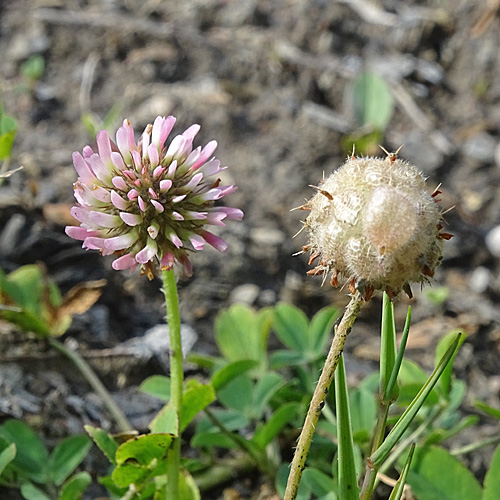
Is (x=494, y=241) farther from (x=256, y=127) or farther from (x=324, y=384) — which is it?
(x=324, y=384)

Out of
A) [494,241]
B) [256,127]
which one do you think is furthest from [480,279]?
[256,127]

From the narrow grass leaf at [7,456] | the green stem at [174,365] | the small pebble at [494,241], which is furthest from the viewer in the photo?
the small pebble at [494,241]

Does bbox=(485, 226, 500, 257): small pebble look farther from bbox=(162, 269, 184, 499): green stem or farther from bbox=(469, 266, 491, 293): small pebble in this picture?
bbox=(162, 269, 184, 499): green stem

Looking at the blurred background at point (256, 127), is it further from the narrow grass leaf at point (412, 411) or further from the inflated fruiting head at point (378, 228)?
the inflated fruiting head at point (378, 228)

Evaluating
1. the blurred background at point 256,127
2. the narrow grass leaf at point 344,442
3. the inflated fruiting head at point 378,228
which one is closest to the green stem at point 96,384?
the blurred background at point 256,127

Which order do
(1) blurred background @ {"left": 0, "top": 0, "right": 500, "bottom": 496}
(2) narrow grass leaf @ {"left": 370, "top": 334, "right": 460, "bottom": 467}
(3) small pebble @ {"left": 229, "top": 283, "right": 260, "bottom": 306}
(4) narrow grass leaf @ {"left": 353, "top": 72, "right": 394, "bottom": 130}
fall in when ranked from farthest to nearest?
1. (4) narrow grass leaf @ {"left": 353, "top": 72, "right": 394, "bottom": 130}
2. (3) small pebble @ {"left": 229, "top": 283, "right": 260, "bottom": 306}
3. (1) blurred background @ {"left": 0, "top": 0, "right": 500, "bottom": 496}
4. (2) narrow grass leaf @ {"left": 370, "top": 334, "right": 460, "bottom": 467}

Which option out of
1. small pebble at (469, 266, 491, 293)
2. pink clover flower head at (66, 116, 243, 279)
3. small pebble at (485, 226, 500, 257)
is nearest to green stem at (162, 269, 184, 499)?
pink clover flower head at (66, 116, 243, 279)

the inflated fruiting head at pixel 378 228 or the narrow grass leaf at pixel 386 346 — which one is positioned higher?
the inflated fruiting head at pixel 378 228

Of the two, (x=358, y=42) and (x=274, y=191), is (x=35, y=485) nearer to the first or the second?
(x=274, y=191)
